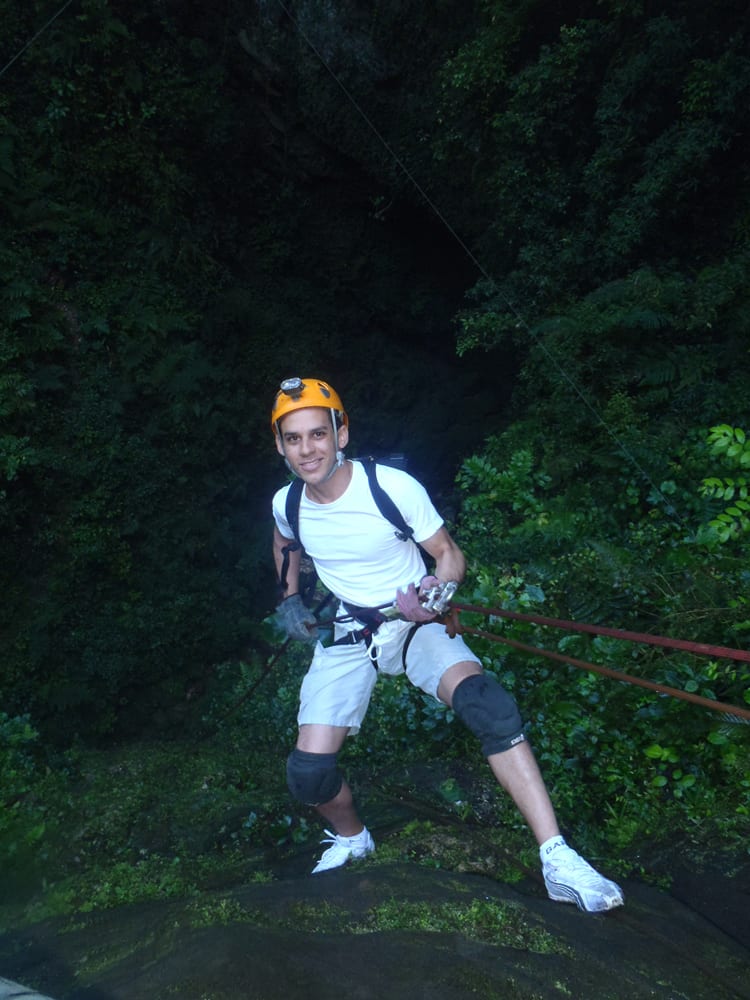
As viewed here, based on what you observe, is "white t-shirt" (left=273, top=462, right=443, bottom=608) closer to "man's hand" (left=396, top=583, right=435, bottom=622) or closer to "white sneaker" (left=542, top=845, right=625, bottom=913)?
"man's hand" (left=396, top=583, right=435, bottom=622)

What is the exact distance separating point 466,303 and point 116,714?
28.6 feet

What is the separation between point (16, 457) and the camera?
7.55m

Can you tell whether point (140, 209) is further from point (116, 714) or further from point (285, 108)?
point (116, 714)

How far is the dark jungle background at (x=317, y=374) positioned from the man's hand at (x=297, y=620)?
1.28m

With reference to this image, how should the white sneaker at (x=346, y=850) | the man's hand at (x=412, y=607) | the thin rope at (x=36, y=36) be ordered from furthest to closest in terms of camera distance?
the thin rope at (x=36, y=36), the white sneaker at (x=346, y=850), the man's hand at (x=412, y=607)

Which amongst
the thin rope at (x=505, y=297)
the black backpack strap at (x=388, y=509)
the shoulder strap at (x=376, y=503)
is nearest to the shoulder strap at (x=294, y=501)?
the shoulder strap at (x=376, y=503)

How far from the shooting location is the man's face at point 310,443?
3.21 meters

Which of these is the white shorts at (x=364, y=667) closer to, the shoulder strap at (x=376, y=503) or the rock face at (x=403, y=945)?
the shoulder strap at (x=376, y=503)

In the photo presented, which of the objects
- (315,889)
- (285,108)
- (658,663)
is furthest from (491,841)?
(285,108)

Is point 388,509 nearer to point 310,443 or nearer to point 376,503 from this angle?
point 376,503

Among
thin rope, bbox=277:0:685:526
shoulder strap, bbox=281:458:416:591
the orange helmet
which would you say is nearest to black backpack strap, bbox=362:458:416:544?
shoulder strap, bbox=281:458:416:591

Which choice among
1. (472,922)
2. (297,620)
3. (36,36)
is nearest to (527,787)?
(472,922)

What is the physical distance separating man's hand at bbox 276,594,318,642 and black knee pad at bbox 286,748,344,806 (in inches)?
21.9

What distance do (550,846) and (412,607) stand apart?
3.52 feet
